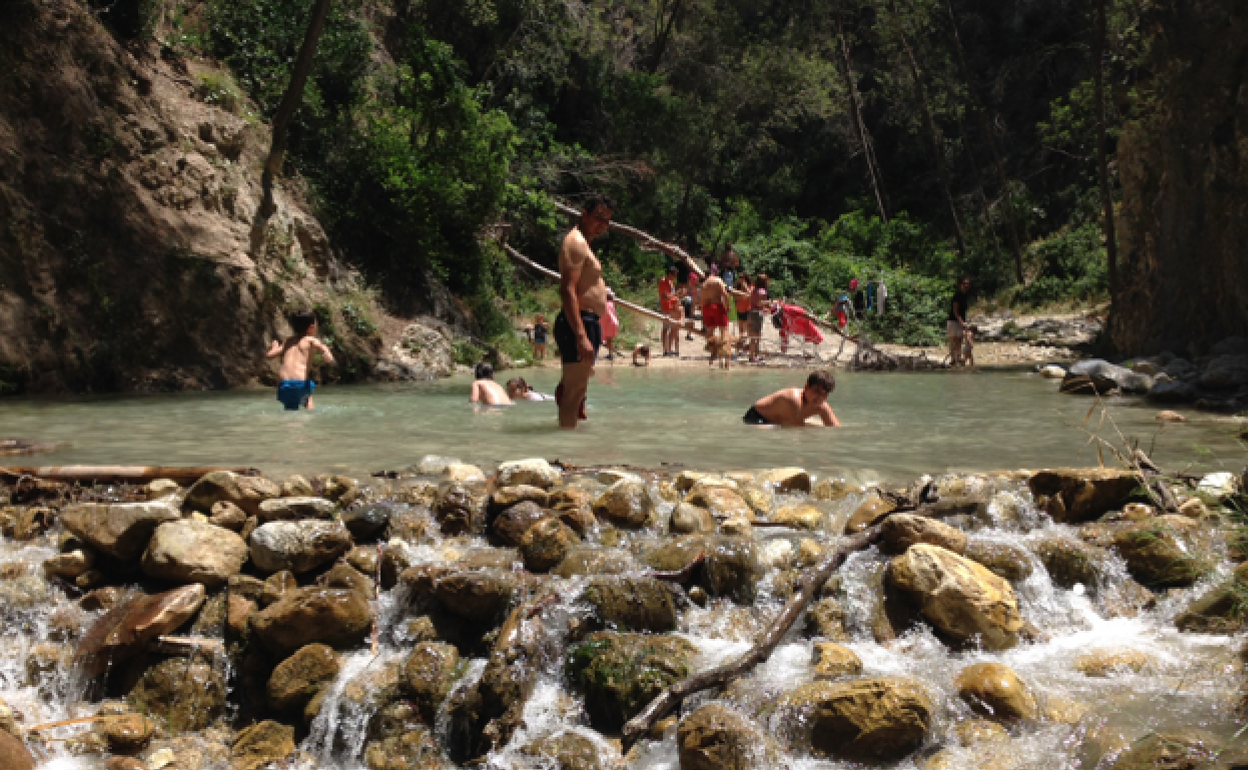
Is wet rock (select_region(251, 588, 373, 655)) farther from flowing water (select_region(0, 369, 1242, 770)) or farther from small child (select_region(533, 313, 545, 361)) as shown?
small child (select_region(533, 313, 545, 361))

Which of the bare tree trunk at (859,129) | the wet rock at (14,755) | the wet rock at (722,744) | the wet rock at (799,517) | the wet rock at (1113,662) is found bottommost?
the wet rock at (14,755)

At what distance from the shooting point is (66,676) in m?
4.71

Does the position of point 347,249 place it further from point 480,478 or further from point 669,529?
point 669,529

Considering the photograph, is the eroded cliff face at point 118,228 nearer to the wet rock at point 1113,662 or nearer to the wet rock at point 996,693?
the wet rock at point 996,693

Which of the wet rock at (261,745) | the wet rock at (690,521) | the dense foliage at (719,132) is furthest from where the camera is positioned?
the dense foliage at (719,132)

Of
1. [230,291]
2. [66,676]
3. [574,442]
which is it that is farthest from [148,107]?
[66,676]

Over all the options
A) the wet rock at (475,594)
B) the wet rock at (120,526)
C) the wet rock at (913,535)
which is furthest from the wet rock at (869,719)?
the wet rock at (120,526)

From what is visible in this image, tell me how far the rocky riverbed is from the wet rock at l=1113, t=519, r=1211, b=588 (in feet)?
0.06

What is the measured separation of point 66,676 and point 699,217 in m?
31.4

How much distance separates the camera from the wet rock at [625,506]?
5730 mm

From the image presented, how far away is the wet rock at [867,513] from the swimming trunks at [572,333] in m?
2.91

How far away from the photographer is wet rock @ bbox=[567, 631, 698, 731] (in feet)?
14.3

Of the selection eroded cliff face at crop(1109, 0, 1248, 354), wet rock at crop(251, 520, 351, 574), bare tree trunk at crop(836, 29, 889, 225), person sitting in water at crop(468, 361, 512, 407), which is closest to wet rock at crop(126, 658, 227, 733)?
wet rock at crop(251, 520, 351, 574)

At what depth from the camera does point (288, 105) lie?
1588cm
